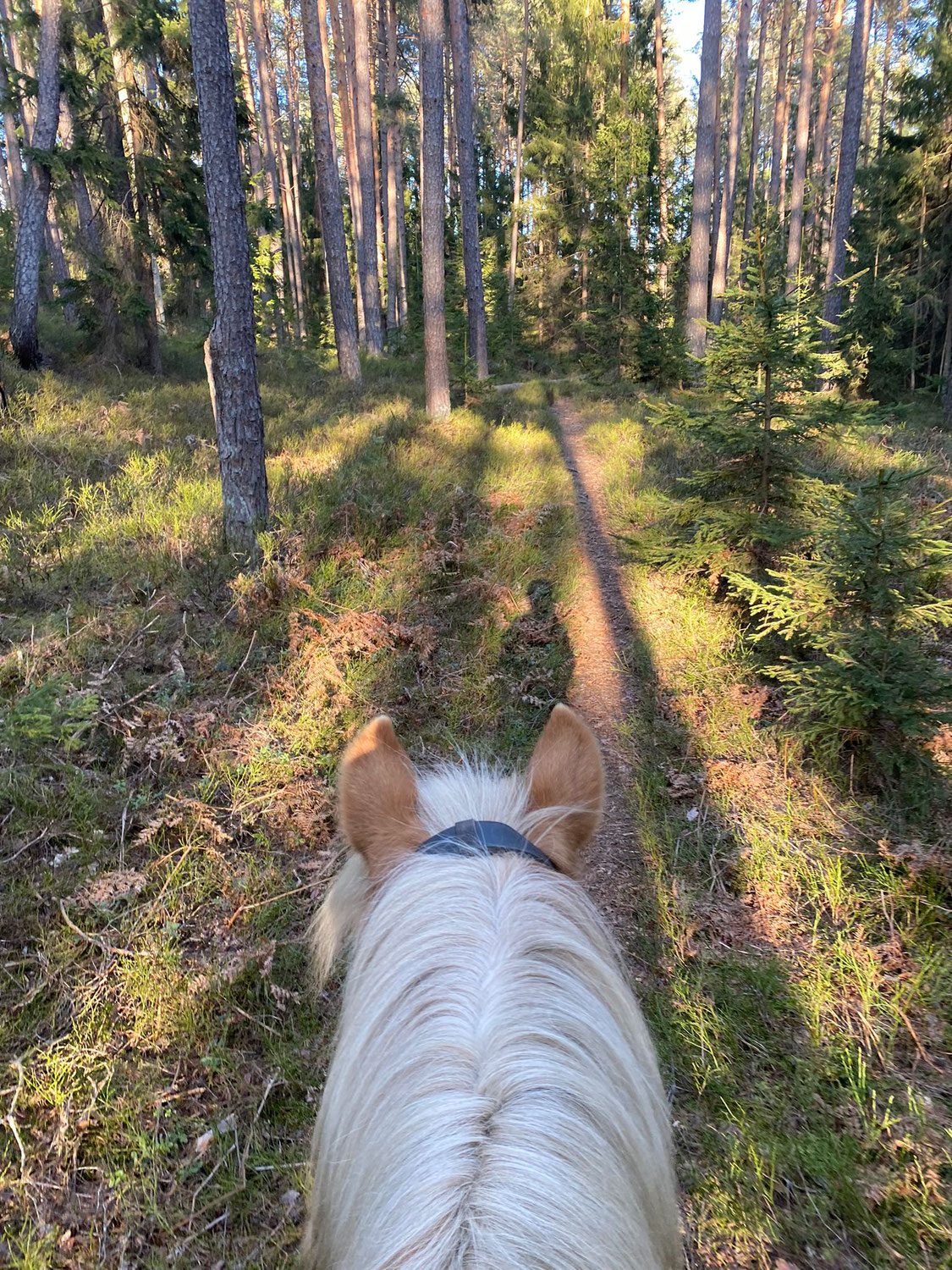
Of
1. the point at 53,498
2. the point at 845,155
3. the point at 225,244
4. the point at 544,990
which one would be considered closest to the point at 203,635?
the point at 53,498

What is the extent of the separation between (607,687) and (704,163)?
14.0m

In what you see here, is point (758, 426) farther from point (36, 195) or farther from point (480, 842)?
point (36, 195)

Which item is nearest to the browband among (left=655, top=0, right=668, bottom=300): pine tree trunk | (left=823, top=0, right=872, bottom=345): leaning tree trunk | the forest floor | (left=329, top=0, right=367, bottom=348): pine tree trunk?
the forest floor

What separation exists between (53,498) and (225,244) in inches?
109

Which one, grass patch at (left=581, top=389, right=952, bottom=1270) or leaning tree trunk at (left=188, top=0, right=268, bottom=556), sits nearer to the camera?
grass patch at (left=581, top=389, right=952, bottom=1270)

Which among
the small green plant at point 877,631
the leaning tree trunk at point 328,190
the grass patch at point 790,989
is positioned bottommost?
the grass patch at point 790,989

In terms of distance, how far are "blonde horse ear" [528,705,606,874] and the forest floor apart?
1674 millimetres

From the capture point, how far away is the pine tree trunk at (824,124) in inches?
808

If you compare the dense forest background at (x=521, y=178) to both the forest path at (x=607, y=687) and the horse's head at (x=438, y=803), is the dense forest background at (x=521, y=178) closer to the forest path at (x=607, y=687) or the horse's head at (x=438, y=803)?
the forest path at (x=607, y=687)

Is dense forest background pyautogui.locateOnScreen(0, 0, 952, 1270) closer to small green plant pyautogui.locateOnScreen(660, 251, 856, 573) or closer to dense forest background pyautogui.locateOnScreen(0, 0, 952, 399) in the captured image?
small green plant pyautogui.locateOnScreen(660, 251, 856, 573)

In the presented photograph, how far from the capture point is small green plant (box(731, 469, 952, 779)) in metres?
3.59

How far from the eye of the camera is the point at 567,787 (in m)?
1.51

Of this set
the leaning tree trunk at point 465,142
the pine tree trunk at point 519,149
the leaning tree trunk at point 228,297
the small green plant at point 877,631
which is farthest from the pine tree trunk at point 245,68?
the small green plant at point 877,631

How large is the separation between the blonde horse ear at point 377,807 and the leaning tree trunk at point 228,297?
15.6 feet
